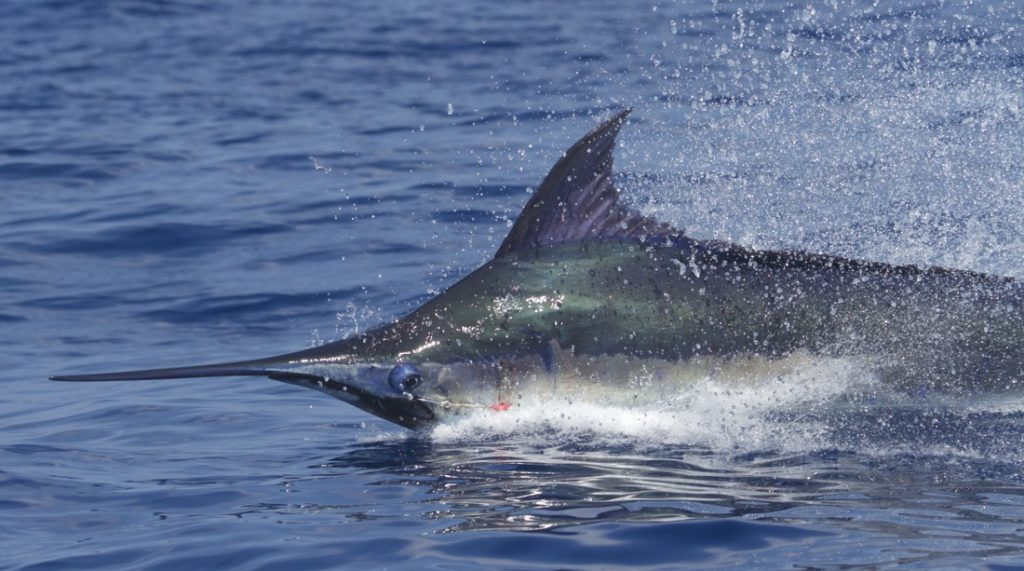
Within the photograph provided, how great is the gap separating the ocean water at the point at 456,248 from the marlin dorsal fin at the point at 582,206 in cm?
77

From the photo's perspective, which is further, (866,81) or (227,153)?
(227,153)

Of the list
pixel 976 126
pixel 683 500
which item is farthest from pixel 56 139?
pixel 683 500

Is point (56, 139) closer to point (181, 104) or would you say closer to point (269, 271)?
point (181, 104)

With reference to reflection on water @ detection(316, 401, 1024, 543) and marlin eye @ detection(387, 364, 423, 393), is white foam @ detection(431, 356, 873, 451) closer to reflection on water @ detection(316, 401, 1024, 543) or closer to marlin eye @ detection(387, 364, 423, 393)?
reflection on water @ detection(316, 401, 1024, 543)

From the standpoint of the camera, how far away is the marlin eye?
6680 millimetres

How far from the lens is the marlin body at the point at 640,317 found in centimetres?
676

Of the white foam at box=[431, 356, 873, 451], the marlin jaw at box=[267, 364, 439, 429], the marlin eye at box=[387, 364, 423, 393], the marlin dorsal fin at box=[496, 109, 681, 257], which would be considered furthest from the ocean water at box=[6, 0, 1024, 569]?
the marlin dorsal fin at box=[496, 109, 681, 257]

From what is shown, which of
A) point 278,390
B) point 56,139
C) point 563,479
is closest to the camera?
point 563,479

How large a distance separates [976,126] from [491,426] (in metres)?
6.80

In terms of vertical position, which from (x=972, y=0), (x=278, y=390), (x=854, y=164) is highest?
(x=972, y=0)

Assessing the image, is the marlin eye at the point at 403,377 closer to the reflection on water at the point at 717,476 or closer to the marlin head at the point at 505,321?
the marlin head at the point at 505,321

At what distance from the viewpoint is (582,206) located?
6758 mm

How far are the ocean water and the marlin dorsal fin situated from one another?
0.77m

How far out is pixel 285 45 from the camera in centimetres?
2256
